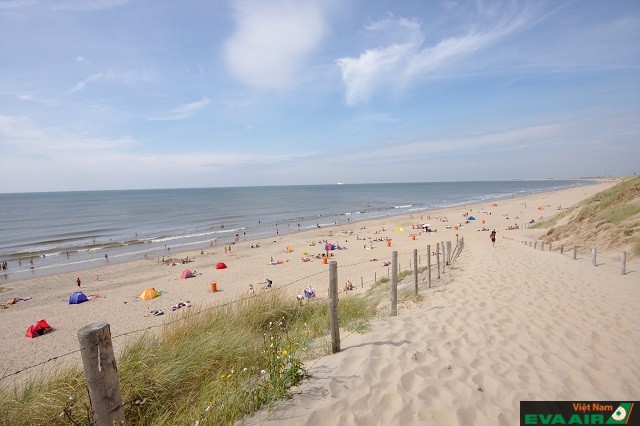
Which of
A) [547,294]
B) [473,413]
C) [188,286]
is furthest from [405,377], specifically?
[188,286]

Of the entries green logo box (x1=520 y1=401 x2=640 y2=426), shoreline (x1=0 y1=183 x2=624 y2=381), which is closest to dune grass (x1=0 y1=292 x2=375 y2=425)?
shoreline (x1=0 y1=183 x2=624 y2=381)

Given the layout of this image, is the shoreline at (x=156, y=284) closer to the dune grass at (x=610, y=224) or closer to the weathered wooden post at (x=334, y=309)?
the weathered wooden post at (x=334, y=309)

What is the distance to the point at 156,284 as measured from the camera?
1934 centimetres

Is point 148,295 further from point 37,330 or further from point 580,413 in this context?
point 580,413

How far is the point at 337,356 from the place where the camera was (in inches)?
188

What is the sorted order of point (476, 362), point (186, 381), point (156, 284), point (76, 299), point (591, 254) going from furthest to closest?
point (156, 284) < point (76, 299) < point (591, 254) < point (476, 362) < point (186, 381)

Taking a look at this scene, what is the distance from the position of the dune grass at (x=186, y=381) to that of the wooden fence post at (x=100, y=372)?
576 mm

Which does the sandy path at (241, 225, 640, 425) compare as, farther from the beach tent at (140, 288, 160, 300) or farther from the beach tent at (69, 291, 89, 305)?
the beach tent at (69, 291, 89, 305)

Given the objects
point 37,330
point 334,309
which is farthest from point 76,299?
point 334,309

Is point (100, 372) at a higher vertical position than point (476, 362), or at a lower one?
higher

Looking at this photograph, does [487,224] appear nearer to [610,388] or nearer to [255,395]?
[610,388]

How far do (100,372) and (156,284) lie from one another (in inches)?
743

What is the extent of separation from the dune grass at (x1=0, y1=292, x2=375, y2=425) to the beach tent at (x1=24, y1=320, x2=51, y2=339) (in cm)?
1123

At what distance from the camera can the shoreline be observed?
40.4 ft
